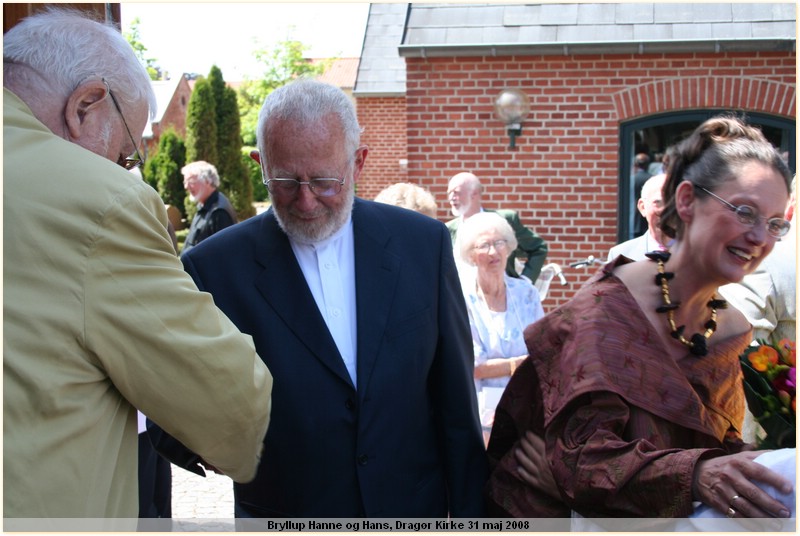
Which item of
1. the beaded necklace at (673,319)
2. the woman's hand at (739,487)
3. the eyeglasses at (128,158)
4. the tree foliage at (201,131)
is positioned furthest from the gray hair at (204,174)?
the tree foliage at (201,131)

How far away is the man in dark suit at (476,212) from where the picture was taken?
6.81 meters

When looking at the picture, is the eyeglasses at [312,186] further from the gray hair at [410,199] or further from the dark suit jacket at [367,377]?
the gray hair at [410,199]

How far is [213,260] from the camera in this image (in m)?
2.43

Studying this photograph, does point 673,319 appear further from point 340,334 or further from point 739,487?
point 340,334

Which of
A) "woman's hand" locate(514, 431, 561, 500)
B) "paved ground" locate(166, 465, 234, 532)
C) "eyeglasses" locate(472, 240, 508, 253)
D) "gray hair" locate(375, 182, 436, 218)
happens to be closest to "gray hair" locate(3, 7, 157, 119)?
"woman's hand" locate(514, 431, 561, 500)

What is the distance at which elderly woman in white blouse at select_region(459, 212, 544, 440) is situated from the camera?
4.67 meters

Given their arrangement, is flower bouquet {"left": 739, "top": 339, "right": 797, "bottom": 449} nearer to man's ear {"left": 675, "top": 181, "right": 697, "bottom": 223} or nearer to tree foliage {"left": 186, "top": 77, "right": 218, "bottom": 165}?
man's ear {"left": 675, "top": 181, "right": 697, "bottom": 223}

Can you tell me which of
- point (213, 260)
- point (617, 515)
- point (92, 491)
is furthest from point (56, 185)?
point (617, 515)

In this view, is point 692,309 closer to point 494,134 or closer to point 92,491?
point 92,491

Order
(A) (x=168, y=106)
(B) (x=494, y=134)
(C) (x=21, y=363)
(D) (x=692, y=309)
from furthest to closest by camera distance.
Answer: (A) (x=168, y=106), (B) (x=494, y=134), (D) (x=692, y=309), (C) (x=21, y=363)

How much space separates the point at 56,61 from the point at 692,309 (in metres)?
1.72

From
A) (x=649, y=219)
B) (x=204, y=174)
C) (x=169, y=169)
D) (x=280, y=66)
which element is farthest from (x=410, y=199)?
(x=280, y=66)

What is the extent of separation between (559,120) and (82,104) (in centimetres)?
719

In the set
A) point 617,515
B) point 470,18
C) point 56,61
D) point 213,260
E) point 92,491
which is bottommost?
point 617,515
